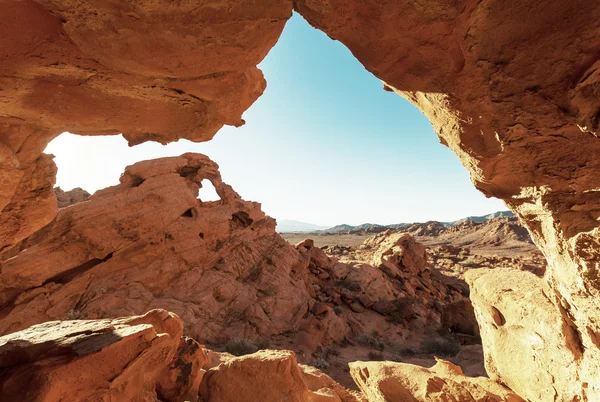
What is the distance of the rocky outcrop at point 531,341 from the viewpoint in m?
4.30

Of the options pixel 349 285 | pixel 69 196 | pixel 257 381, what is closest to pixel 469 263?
pixel 349 285

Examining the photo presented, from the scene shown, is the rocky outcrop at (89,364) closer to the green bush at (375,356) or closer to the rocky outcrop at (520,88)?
the rocky outcrop at (520,88)

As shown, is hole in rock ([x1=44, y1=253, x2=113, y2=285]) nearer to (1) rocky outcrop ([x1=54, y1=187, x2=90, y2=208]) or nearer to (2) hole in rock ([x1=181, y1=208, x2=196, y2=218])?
(2) hole in rock ([x1=181, y1=208, x2=196, y2=218])

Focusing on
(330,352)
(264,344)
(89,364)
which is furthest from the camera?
(330,352)

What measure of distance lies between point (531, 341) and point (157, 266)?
13819 mm

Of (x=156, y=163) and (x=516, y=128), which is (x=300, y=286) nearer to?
(x=156, y=163)

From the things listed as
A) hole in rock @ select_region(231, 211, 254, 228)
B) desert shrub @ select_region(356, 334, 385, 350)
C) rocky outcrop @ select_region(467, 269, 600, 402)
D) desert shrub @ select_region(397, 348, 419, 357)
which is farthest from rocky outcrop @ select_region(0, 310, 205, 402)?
hole in rock @ select_region(231, 211, 254, 228)

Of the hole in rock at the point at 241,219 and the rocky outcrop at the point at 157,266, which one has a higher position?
the hole in rock at the point at 241,219

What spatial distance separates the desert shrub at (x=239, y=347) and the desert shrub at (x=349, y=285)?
8486 mm

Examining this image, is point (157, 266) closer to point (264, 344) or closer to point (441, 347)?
point (264, 344)

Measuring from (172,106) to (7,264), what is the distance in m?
12.0

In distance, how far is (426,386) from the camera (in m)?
5.45

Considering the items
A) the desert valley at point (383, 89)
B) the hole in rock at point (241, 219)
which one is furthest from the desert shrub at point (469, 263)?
the desert valley at point (383, 89)

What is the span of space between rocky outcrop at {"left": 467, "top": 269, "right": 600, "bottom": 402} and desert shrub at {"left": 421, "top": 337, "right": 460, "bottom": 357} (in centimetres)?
825
